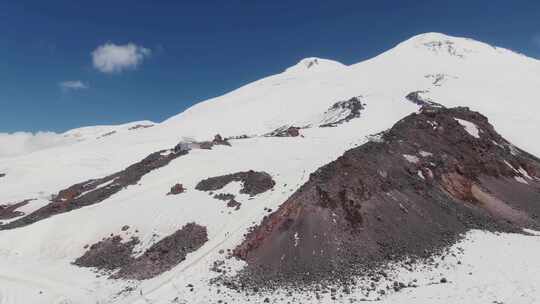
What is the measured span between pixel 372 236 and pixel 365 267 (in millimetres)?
3067

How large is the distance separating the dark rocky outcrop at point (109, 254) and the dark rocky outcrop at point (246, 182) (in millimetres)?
9010

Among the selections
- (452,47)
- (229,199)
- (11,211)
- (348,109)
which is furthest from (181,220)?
(452,47)

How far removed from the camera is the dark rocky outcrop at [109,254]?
1125 inches

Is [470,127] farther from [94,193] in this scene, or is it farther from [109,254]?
[94,193]

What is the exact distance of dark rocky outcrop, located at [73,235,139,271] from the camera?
28.6 metres

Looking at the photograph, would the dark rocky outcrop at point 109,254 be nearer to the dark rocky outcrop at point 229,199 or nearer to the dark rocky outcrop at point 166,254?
the dark rocky outcrop at point 166,254

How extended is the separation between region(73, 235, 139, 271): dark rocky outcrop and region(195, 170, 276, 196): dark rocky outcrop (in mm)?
9010

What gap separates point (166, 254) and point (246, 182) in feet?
36.4

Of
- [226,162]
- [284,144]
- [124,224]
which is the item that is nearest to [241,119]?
[284,144]

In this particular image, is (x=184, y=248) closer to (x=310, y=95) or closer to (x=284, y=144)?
(x=284, y=144)

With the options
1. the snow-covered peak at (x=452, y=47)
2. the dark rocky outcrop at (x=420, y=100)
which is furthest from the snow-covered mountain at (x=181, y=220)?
the snow-covered peak at (x=452, y=47)

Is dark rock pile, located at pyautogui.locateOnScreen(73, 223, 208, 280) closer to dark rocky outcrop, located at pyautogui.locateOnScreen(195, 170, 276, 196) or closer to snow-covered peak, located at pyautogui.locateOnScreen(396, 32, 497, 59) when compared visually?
dark rocky outcrop, located at pyautogui.locateOnScreen(195, 170, 276, 196)

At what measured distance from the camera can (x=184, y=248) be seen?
2816 cm

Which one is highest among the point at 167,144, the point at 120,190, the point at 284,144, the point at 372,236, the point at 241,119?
the point at 241,119
